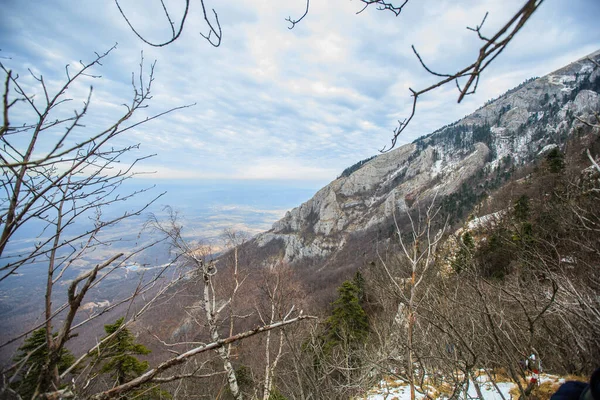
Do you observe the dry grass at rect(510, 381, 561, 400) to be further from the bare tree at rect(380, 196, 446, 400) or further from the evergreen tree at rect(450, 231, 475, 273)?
the bare tree at rect(380, 196, 446, 400)

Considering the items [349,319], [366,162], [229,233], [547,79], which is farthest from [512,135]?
[229,233]

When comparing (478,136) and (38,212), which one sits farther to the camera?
(478,136)

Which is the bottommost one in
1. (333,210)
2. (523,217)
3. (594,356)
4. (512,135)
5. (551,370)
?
(551,370)

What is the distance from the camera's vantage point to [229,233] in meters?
8.12

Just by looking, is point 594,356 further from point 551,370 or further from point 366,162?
point 366,162

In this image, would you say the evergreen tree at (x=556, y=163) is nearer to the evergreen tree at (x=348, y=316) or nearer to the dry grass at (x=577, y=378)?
the evergreen tree at (x=348, y=316)

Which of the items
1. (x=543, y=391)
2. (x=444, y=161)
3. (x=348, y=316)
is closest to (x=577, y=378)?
(x=543, y=391)

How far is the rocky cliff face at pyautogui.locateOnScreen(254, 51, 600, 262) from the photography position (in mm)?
98938

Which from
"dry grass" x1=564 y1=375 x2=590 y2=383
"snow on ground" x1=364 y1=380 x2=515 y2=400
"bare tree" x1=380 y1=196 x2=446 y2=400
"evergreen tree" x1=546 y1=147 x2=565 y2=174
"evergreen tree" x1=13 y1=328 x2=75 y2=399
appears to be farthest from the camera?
"evergreen tree" x1=546 y1=147 x2=565 y2=174

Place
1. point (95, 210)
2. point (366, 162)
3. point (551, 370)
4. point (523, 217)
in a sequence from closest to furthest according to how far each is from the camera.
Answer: point (95, 210) → point (551, 370) → point (523, 217) → point (366, 162)

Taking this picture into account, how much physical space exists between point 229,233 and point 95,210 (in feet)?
19.4

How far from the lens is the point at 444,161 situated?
123 m

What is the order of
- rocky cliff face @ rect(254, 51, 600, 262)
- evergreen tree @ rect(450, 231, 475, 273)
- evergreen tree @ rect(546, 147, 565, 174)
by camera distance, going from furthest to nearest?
rocky cliff face @ rect(254, 51, 600, 262)
evergreen tree @ rect(546, 147, 565, 174)
evergreen tree @ rect(450, 231, 475, 273)

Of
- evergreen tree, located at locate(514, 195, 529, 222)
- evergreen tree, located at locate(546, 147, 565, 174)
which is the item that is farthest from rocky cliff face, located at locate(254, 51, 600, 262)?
evergreen tree, located at locate(514, 195, 529, 222)
